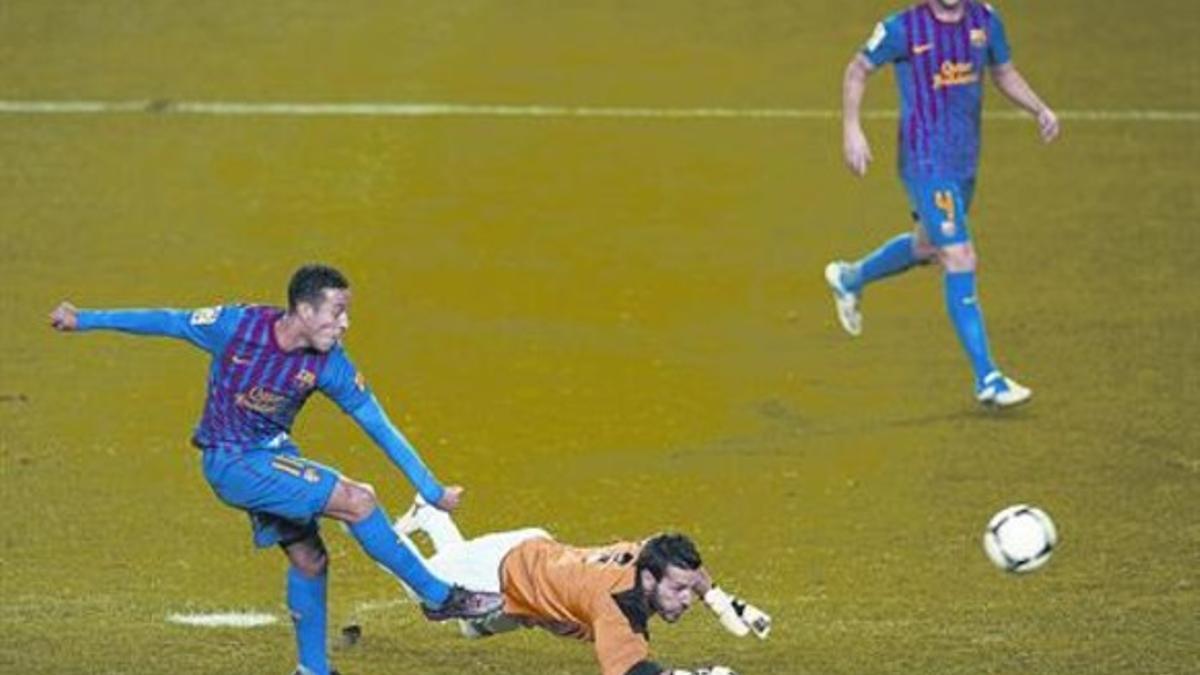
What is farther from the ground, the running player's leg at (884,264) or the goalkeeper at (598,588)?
A: the running player's leg at (884,264)

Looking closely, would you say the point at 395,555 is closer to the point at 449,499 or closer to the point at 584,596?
the point at 449,499

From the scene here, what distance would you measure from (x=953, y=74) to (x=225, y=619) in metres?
6.38

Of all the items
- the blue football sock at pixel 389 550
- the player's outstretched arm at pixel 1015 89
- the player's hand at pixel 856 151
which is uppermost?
the player's outstretched arm at pixel 1015 89

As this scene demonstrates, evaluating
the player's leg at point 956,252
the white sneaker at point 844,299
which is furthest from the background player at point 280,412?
the white sneaker at point 844,299

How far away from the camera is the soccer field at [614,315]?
18672mm

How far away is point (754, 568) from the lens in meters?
19.5

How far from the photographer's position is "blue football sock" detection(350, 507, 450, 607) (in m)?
16.2

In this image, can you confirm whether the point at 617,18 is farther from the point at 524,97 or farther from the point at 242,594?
the point at 242,594

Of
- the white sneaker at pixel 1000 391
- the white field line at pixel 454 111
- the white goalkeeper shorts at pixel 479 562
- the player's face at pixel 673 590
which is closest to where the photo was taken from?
the player's face at pixel 673 590

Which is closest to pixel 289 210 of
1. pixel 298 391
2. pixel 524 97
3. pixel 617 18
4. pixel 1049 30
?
pixel 524 97

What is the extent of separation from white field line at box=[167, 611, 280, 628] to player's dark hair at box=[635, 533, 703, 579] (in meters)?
3.48

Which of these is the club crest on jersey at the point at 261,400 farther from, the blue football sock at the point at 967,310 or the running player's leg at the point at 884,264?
the running player's leg at the point at 884,264

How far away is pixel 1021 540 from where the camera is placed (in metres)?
16.5

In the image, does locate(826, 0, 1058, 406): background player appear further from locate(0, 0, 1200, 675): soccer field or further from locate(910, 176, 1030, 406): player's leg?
locate(0, 0, 1200, 675): soccer field
